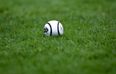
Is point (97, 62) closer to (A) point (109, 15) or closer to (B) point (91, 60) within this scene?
(B) point (91, 60)

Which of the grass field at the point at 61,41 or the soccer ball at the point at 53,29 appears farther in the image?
the soccer ball at the point at 53,29

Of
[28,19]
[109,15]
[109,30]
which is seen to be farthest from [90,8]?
[109,30]

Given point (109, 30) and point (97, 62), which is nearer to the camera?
point (97, 62)

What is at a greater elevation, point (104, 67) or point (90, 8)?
point (90, 8)

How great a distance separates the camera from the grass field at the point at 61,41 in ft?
21.7

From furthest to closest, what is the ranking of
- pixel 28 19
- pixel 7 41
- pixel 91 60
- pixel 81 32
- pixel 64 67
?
pixel 28 19 → pixel 81 32 → pixel 7 41 → pixel 91 60 → pixel 64 67

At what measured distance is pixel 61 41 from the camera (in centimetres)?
848

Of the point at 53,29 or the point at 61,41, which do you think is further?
the point at 53,29

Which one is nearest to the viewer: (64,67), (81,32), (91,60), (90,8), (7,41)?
(64,67)

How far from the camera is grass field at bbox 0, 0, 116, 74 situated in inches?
261

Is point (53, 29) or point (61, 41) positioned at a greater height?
point (53, 29)

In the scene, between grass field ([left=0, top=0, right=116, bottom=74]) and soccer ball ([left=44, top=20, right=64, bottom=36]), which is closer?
grass field ([left=0, top=0, right=116, bottom=74])

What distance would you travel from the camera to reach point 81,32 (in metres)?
9.59

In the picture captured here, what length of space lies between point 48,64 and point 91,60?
891 mm
